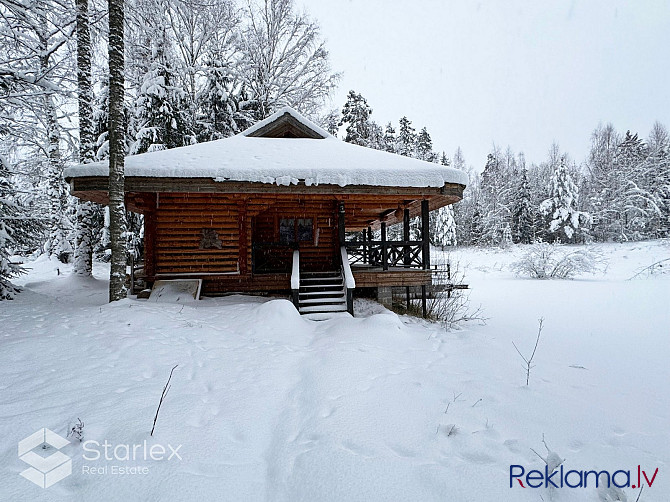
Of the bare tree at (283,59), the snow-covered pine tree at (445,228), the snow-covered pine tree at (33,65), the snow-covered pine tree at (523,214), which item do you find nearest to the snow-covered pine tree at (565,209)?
the snow-covered pine tree at (523,214)

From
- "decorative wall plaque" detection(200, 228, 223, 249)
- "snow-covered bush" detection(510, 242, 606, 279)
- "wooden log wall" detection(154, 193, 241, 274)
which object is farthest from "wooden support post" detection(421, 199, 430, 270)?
"snow-covered bush" detection(510, 242, 606, 279)

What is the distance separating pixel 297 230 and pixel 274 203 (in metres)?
2.17

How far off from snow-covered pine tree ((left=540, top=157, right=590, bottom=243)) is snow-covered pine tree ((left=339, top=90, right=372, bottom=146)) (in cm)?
2032

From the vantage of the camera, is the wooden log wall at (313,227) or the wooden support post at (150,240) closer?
the wooden support post at (150,240)

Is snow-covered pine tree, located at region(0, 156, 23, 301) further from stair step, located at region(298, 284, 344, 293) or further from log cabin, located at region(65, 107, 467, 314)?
stair step, located at region(298, 284, 344, 293)

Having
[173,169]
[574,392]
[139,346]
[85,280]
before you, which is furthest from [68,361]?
[85,280]

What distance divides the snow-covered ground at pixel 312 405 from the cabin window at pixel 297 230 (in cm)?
525

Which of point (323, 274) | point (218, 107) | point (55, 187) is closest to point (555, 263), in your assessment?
point (323, 274)

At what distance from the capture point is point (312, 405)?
135 inches

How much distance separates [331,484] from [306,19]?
22.5 metres

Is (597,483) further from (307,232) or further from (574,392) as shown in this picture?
(307,232)

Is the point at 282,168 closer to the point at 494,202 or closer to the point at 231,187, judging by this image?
the point at 231,187

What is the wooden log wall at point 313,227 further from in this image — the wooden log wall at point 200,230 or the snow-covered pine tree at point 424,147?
the snow-covered pine tree at point 424,147

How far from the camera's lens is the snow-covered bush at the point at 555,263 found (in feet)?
63.2
